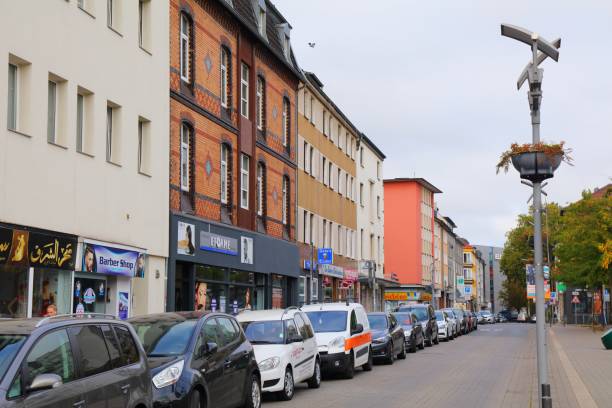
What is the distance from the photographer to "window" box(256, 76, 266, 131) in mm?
35094

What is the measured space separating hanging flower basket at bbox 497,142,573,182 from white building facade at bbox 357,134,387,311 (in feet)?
132

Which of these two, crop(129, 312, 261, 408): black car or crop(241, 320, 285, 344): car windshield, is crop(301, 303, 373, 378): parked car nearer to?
crop(241, 320, 285, 344): car windshield

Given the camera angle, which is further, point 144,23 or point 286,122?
point 286,122

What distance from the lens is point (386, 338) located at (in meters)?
27.1

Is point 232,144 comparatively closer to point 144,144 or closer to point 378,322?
point 144,144

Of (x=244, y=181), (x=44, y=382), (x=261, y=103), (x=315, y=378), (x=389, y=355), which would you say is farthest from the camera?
(x=261, y=103)

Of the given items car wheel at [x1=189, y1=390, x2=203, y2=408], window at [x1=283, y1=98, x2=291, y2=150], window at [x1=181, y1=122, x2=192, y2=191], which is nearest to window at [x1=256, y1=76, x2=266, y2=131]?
window at [x1=283, y1=98, x2=291, y2=150]

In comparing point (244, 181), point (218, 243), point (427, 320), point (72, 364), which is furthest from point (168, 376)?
point (427, 320)

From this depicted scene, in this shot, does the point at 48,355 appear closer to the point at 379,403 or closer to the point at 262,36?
the point at 379,403

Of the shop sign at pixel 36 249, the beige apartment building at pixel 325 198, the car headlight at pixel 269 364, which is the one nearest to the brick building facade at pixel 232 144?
the beige apartment building at pixel 325 198

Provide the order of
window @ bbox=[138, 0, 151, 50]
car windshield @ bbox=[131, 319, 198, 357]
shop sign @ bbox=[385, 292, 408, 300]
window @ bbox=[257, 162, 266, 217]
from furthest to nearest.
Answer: shop sign @ bbox=[385, 292, 408, 300]
window @ bbox=[257, 162, 266, 217]
window @ bbox=[138, 0, 151, 50]
car windshield @ bbox=[131, 319, 198, 357]

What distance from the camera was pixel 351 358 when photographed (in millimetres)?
21875

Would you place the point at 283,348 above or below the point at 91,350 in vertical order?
below

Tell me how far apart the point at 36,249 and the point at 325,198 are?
29.0 meters
